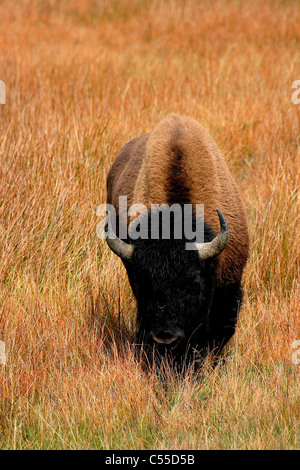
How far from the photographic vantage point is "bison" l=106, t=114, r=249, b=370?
12.4ft

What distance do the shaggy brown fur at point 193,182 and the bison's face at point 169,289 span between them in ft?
1.41

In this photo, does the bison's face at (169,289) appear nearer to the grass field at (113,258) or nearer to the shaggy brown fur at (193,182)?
the grass field at (113,258)

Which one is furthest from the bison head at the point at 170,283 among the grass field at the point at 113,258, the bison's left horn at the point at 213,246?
the grass field at the point at 113,258

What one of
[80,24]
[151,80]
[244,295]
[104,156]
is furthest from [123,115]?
[80,24]

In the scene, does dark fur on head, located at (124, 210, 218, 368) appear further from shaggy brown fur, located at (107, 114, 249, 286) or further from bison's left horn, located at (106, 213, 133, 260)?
shaggy brown fur, located at (107, 114, 249, 286)

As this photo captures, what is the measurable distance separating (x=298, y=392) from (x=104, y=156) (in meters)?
3.84

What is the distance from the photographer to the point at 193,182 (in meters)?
4.29

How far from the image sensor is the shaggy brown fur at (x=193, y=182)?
4.24 meters

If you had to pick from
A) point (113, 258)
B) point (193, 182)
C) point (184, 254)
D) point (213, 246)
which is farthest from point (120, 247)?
point (113, 258)

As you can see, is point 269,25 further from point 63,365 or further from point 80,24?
point 63,365

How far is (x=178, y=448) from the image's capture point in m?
3.08

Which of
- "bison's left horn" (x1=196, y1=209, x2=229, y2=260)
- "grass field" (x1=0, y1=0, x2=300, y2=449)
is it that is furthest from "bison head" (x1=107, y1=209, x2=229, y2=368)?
"grass field" (x1=0, y1=0, x2=300, y2=449)

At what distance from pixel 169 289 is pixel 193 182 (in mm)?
910

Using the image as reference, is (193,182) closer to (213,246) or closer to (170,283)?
(213,246)
